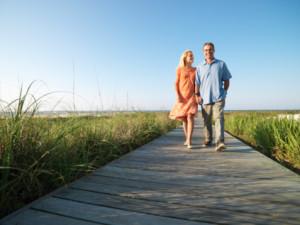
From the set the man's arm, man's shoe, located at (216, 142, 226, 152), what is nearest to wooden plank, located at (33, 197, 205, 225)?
man's shoe, located at (216, 142, 226, 152)

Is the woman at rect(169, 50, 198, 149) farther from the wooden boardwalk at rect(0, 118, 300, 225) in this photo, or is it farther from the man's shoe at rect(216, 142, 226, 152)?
A: the wooden boardwalk at rect(0, 118, 300, 225)

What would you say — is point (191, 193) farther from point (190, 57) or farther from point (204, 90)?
point (190, 57)

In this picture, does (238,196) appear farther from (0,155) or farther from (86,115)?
(86,115)

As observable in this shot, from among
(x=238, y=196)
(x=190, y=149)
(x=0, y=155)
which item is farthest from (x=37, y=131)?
(x=190, y=149)

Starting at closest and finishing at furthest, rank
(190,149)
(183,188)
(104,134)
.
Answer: (183,188) < (104,134) < (190,149)

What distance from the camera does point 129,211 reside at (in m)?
0.93

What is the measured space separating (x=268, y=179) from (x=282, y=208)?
1.60ft

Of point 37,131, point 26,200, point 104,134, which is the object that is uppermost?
point 37,131

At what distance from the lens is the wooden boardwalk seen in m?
0.86

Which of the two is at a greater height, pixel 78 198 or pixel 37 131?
pixel 37 131

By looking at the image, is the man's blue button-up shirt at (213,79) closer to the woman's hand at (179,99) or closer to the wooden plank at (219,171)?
the woman's hand at (179,99)

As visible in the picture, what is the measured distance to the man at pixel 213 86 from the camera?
2.44m

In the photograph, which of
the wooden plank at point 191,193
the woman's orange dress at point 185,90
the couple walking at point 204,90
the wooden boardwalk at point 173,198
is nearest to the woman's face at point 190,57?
the couple walking at point 204,90

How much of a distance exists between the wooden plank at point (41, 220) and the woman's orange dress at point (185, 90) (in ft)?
6.97
